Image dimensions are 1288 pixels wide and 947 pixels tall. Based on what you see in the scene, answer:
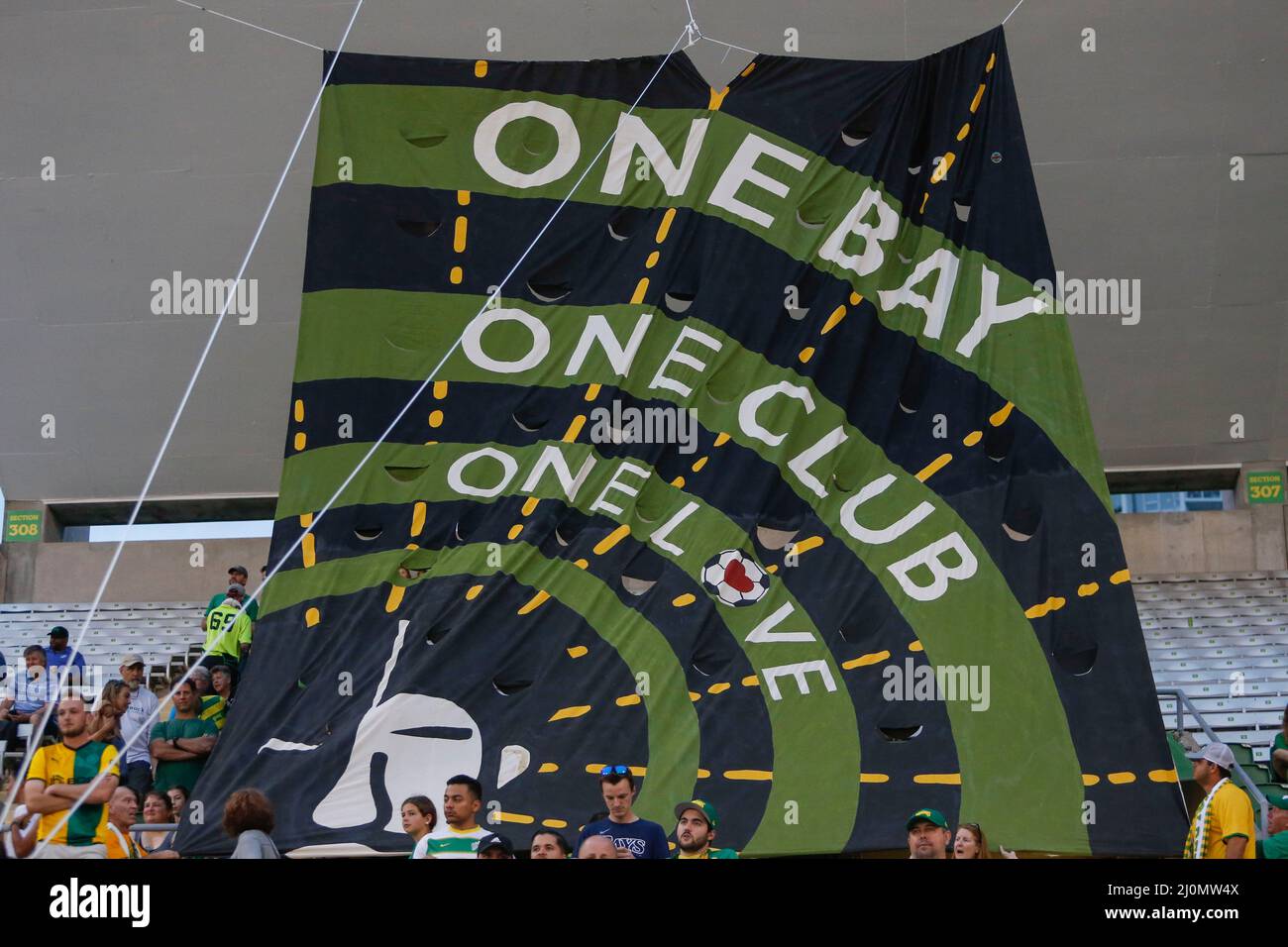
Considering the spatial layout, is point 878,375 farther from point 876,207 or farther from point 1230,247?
point 1230,247

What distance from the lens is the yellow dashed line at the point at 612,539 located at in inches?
284

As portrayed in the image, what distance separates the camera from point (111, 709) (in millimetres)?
8375


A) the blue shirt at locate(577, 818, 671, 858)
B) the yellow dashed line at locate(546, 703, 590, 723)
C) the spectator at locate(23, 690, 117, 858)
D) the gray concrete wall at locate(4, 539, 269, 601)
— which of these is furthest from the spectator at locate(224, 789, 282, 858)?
the gray concrete wall at locate(4, 539, 269, 601)

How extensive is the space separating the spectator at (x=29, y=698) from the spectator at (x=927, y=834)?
5.72 m

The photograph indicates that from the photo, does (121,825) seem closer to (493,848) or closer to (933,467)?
(493,848)

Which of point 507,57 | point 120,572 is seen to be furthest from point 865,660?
point 120,572

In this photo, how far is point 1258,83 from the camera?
1155 centimetres

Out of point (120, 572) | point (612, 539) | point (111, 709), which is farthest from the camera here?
point (120, 572)

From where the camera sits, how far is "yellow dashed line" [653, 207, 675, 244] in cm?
764

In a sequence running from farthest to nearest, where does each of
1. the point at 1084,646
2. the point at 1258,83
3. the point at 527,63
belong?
the point at 1258,83 < the point at 527,63 < the point at 1084,646

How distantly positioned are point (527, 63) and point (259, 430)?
255 inches

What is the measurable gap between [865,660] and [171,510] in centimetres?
919

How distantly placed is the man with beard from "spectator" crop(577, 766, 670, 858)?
3669 mm
